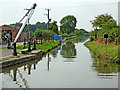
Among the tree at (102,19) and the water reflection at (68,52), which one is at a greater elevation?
the tree at (102,19)

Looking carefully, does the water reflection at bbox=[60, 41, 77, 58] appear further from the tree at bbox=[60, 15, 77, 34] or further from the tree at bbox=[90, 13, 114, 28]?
the tree at bbox=[60, 15, 77, 34]

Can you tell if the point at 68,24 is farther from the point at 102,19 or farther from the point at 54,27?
the point at 102,19

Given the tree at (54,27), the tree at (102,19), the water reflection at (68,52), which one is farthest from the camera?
the tree at (54,27)

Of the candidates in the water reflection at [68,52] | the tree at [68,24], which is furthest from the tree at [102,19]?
the tree at [68,24]

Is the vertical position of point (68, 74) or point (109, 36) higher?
point (109, 36)

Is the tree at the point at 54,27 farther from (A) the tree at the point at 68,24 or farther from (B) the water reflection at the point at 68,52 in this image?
(A) the tree at the point at 68,24

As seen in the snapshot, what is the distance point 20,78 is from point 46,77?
1378mm

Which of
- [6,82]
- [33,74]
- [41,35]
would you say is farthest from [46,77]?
[41,35]

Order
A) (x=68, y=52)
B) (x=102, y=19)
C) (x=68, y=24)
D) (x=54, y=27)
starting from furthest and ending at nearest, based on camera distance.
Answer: (x=68, y=24) < (x=54, y=27) < (x=102, y=19) < (x=68, y=52)

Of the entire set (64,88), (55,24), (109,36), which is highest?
(55,24)

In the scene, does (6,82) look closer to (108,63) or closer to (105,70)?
(105,70)

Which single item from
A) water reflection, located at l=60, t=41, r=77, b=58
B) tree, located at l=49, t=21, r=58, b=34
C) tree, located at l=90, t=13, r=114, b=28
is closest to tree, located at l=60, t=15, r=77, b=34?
tree, located at l=49, t=21, r=58, b=34

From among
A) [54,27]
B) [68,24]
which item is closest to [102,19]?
[54,27]

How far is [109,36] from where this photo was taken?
28.2 m
